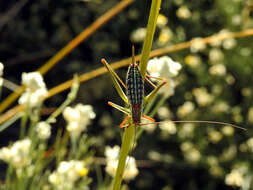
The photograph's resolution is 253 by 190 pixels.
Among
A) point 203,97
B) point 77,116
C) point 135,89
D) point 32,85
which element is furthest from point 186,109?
point 135,89

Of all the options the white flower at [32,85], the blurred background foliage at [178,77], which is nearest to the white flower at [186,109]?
the blurred background foliage at [178,77]

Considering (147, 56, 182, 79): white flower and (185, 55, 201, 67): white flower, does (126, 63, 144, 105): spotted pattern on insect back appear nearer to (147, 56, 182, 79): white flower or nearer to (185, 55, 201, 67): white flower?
(147, 56, 182, 79): white flower

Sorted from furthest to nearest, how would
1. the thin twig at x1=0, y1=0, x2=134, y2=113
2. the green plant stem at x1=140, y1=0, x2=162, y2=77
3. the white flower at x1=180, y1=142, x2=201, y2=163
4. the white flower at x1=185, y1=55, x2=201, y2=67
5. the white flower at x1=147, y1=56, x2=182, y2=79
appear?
the white flower at x1=185, y1=55, x2=201, y2=67 < the white flower at x1=180, y1=142, x2=201, y2=163 < the thin twig at x1=0, y1=0, x2=134, y2=113 < the white flower at x1=147, y1=56, x2=182, y2=79 < the green plant stem at x1=140, y1=0, x2=162, y2=77

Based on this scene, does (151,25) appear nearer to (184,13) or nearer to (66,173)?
(66,173)

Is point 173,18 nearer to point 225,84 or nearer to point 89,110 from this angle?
point 225,84


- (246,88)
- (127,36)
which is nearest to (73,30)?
(127,36)

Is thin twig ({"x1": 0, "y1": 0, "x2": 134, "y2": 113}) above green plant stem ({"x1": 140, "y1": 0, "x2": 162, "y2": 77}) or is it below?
above

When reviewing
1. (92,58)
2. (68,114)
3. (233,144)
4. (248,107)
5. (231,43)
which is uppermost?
(92,58)

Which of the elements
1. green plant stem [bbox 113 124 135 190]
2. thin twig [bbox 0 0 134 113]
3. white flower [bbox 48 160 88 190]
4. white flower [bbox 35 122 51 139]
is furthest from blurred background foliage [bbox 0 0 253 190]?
green plant stem [bbox 113 124 135 190]
